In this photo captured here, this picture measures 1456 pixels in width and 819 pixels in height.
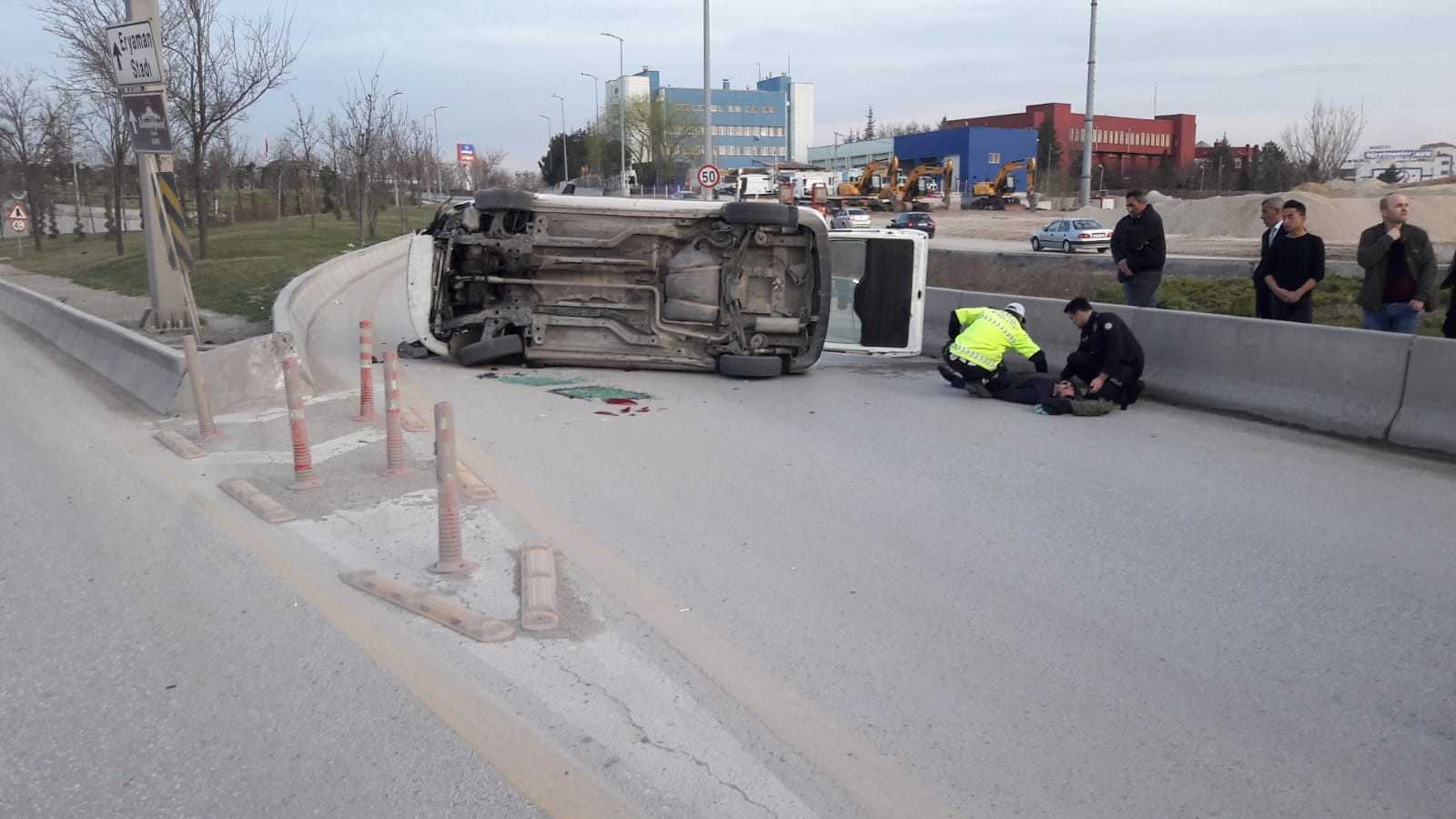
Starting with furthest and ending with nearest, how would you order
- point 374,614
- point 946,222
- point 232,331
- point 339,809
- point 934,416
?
1. point 946,222
2. point 232,331
3. point 934,416
4. point 374,614
5. point 339,809

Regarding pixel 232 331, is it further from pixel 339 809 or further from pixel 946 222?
pixel 946 222

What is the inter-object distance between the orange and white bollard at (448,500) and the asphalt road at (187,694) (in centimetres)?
75

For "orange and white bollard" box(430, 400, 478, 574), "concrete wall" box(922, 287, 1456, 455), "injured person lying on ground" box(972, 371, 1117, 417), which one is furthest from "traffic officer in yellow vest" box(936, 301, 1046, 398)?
"orange and white bollard" box(430, 400, 478, 574)

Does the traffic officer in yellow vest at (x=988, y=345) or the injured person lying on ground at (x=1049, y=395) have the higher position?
the traffic officer in yellow vest at (x=988, y=345)

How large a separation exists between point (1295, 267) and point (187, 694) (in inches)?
381

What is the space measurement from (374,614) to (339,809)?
1.75 meters

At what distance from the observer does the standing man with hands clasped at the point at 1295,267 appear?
1019 centimetres

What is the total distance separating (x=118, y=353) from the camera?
12547 millimetres

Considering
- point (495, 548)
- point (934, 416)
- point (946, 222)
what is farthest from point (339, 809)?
point (946, 222)

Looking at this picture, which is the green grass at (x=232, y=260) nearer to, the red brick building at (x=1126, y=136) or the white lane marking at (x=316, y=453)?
the white lane marking at (x=316, y=453)

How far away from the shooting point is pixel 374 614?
537cm

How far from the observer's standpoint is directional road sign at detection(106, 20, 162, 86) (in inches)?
518

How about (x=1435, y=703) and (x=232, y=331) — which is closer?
(x=1435, y=703)

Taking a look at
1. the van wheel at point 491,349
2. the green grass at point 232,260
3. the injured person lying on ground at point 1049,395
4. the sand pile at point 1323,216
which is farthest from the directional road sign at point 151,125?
the sand pile at point 1323,216
